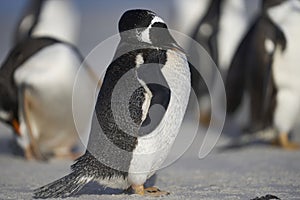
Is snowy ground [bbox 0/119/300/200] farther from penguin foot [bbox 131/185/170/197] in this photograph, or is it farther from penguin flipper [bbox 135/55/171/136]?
penguin flipper [bbox 135/55/171/136]

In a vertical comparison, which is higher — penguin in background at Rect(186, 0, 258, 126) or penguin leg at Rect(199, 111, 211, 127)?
penguin in background at Rect(186, 0, 258, 126)

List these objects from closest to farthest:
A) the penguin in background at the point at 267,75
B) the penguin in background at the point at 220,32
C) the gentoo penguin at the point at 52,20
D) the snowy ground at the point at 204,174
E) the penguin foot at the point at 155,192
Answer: the penguin foot at the point at 155,192 → the snowy ground at the point at 204,174 → the penguin in background at the point at 267,75 → the gentoo penguin at the point at 52,20 → the penguin in background at the point at 220,32

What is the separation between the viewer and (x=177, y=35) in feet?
35.1

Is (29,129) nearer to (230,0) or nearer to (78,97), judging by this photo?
(78,97)

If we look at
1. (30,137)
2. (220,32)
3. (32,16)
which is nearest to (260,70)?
(30,137)

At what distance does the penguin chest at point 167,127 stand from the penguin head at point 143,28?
0.09 m

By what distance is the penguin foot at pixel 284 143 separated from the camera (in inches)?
225

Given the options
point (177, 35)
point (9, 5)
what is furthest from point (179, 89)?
point (9, 5)

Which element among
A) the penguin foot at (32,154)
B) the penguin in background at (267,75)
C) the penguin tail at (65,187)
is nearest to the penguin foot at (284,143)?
the penguin in background at (267,75)

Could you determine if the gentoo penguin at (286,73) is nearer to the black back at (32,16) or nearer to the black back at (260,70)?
the black back at (260,70)

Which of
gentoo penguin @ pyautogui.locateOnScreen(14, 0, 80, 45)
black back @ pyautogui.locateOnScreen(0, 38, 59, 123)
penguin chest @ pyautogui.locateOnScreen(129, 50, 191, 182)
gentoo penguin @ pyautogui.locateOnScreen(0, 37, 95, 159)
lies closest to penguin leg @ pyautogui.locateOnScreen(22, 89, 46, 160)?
gentoo penguin @ pyautogui.locateOnScreen(0, 37, 95, 159)

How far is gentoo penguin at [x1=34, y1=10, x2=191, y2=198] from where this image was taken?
348cm

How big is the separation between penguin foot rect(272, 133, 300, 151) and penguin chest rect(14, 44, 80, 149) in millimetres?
1673

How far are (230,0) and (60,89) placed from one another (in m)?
2.86
